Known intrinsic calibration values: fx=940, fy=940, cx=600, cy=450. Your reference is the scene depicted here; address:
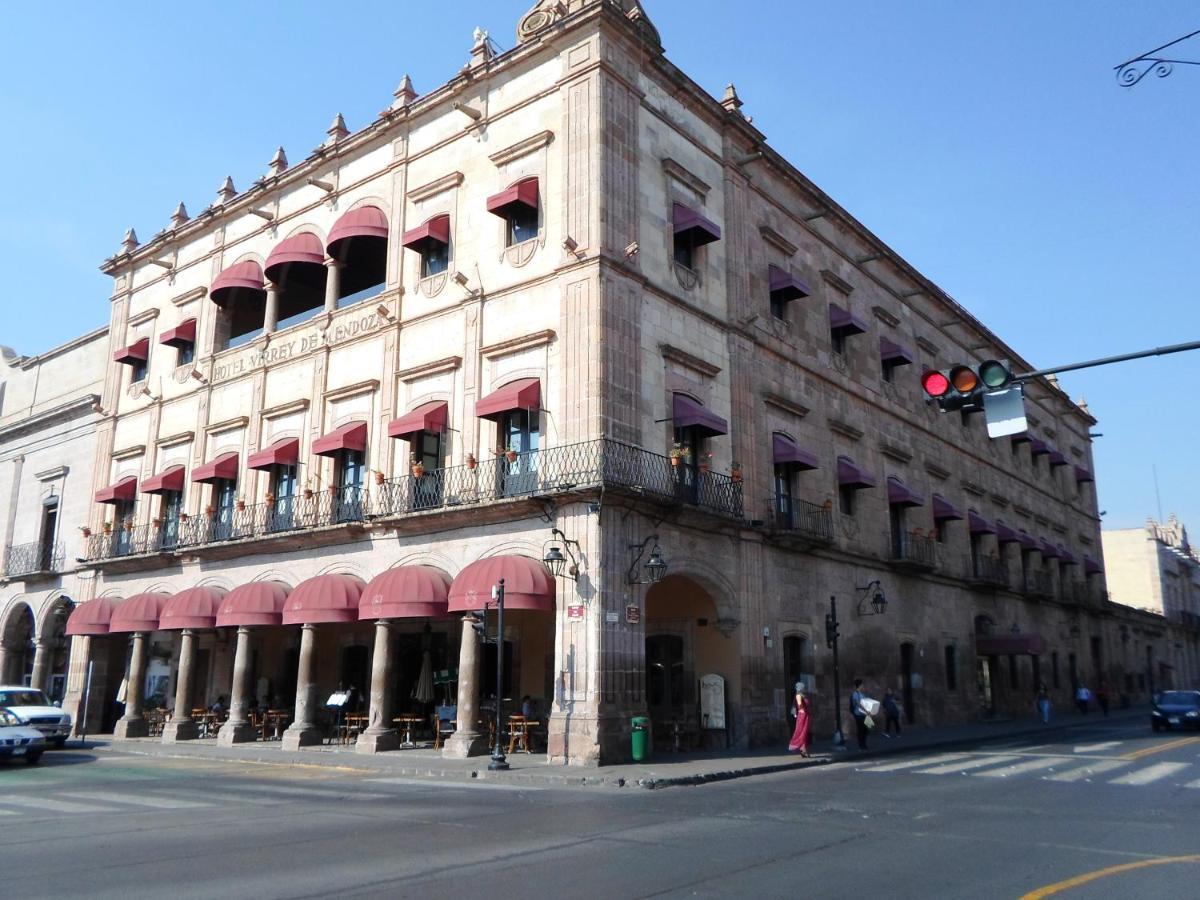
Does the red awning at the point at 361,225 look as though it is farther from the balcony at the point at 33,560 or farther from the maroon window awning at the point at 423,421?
the balcony at the point at 33,560

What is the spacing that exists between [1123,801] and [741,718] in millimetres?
10183

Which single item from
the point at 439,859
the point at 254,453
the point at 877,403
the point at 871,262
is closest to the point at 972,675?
the point at 877,403

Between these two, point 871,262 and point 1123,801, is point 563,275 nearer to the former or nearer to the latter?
point 1123,801

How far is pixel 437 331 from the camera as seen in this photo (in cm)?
2395

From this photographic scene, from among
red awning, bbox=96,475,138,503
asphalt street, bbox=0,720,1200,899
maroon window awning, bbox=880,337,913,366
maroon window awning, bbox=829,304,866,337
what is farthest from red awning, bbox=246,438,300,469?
maroon window awning, bbox=880,337,913,366

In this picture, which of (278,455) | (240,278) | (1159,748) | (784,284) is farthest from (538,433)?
(1159,748)

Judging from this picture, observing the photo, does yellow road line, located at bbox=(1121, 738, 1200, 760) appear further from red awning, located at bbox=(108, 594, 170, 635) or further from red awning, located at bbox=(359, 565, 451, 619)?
red awning, located at bbox=(108, 594, 170, 635)

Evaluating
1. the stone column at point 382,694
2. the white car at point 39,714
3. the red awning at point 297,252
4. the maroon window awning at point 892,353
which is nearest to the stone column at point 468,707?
the stone column at point 382,694

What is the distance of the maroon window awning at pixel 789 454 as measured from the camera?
2506 centimetres

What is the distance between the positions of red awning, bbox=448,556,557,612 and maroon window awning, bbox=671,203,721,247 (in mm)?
9183

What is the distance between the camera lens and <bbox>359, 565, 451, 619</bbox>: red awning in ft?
68.5

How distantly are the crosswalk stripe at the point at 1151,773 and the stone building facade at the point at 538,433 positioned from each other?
8.28 meters

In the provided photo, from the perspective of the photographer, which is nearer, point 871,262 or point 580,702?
point 580,702

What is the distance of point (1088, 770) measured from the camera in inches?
674
